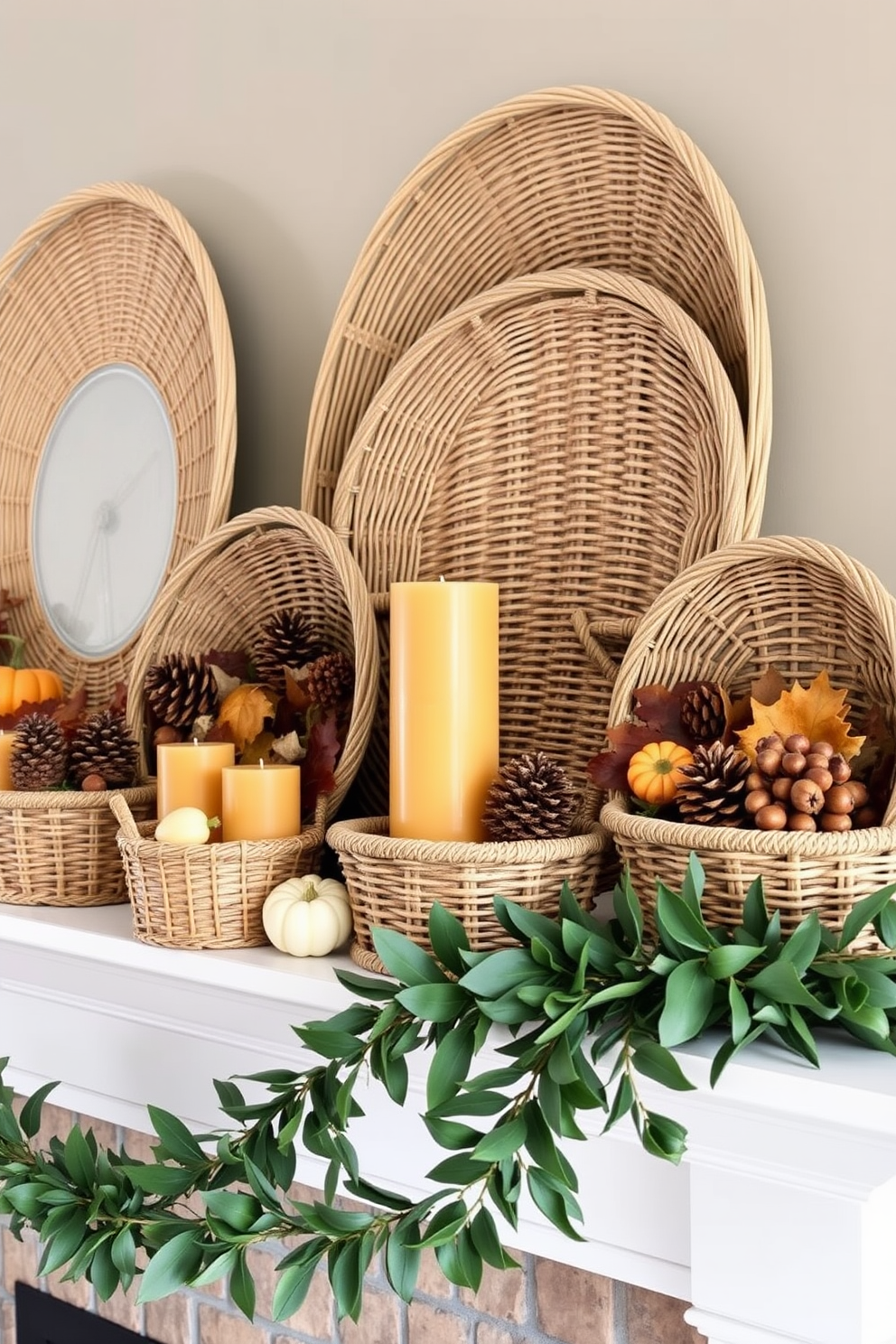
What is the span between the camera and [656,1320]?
35.3 inches

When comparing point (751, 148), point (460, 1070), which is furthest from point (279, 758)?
point (751, 148)

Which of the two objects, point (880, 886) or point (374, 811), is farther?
point (374, 811)

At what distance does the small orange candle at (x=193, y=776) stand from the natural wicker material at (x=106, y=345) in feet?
0.98

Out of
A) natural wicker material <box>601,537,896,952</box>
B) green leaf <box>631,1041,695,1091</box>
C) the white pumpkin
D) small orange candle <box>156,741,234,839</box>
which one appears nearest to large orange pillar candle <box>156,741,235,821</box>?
small orange candle <box>156,741,234,839</box>

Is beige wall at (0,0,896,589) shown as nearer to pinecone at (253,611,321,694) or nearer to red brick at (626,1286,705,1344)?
pinecone at (253,611,321,694)

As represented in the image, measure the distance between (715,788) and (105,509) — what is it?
87 centimetres

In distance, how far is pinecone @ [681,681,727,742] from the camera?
0.81m

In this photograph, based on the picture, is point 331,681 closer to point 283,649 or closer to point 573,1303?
point 283,649

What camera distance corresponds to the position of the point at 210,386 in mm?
1262

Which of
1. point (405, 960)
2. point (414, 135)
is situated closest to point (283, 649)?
point (405, 960)

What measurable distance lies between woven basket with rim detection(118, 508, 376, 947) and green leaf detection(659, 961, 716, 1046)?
36 centimetres

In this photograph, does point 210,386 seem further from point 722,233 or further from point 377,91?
point 722,233

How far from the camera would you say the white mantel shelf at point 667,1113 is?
687mm

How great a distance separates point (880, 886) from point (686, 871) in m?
0.11
